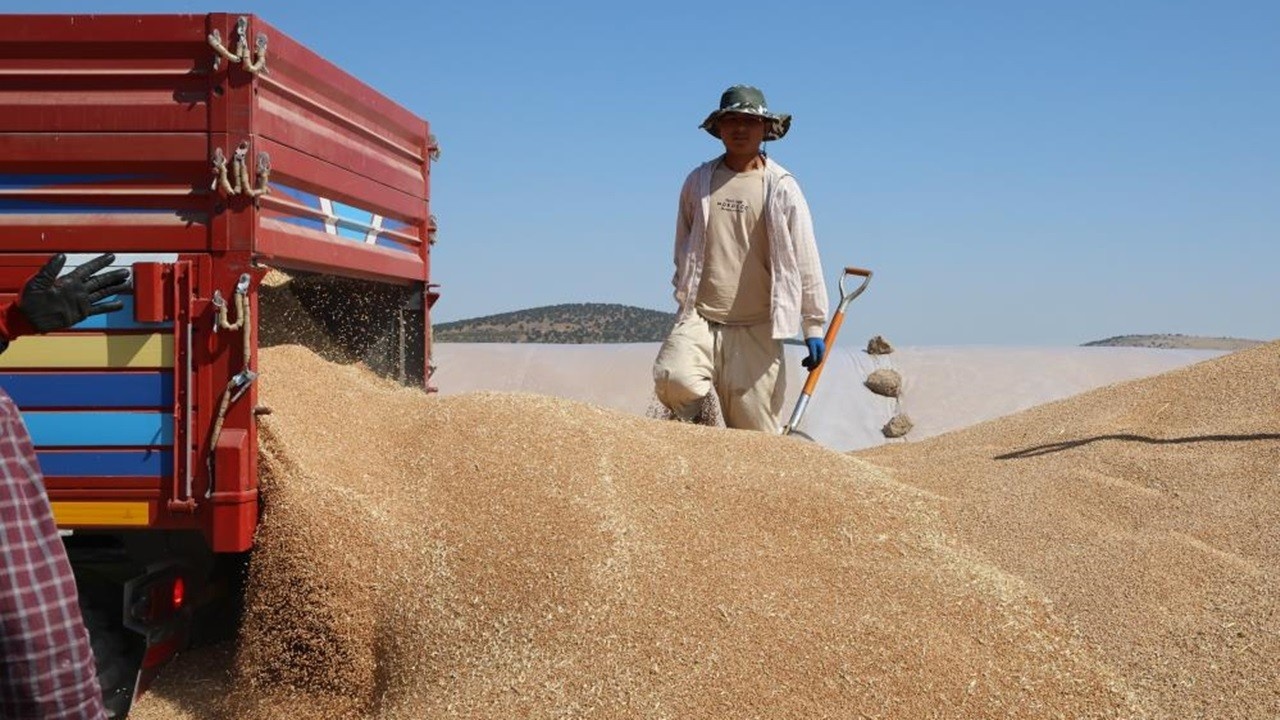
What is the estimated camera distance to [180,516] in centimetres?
350

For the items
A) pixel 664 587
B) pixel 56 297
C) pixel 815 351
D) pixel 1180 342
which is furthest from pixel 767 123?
pixel 1180 342

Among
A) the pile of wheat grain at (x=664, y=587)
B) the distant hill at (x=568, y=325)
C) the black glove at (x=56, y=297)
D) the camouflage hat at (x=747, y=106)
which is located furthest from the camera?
the distant hill at (x=568, y=325)

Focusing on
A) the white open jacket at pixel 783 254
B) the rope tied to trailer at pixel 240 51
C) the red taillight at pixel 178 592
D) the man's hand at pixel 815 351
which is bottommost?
the red taillight at pixel 178 592

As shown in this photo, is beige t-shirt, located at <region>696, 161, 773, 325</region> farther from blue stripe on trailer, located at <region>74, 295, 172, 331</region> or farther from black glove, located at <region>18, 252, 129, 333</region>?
black glove, located at <region>18, 252, 129, 333</region>

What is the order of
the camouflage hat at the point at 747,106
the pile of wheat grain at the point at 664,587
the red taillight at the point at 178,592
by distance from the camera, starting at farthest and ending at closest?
the camouflage hat at the point at 747,106 < the red taillight at the point at 178,592 < the pile of wheat grain at the point at 664,587

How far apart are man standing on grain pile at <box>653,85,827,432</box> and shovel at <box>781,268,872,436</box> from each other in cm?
8

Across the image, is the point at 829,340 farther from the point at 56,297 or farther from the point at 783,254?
the point at 56,297

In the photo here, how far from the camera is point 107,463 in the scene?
3500mm

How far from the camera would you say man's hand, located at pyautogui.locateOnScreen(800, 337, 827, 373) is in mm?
6293

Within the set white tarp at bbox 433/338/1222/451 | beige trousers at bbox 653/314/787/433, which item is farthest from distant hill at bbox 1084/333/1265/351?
beige trousers at bbox 653/314/787/433

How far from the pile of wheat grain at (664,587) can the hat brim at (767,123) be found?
1.89 meters

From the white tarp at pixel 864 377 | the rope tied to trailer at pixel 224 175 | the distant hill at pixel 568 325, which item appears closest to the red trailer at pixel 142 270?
the rope tied to trailer at pixel 224 175

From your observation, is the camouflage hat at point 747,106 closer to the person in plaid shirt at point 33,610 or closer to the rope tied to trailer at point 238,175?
the rope tied to trailer at point 238,175

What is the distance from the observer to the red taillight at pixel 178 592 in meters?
3.65
